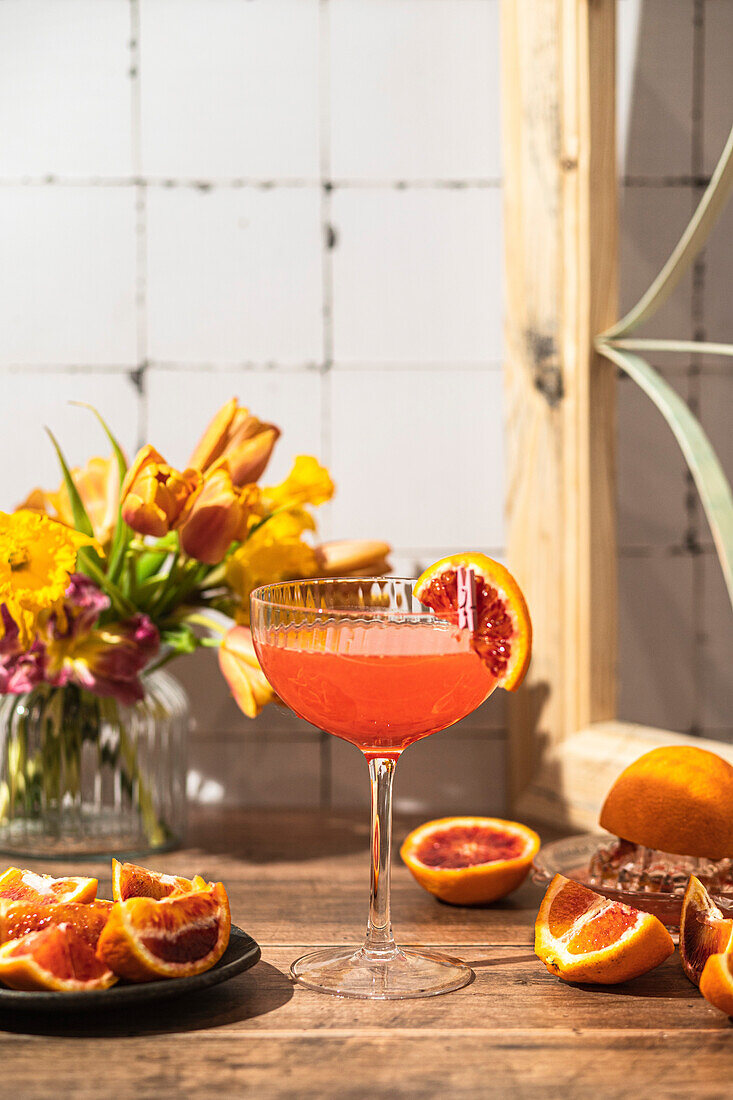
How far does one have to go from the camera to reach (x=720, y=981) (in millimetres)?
736

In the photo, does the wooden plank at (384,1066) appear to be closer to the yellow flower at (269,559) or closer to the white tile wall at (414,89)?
the yellow flower at (269,559)

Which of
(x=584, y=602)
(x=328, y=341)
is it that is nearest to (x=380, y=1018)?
(x=584, y=602)

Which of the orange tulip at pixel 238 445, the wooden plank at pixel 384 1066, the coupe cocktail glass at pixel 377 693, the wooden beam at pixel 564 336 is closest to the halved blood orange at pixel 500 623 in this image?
the coupe cocktail glass at pixel 377 693

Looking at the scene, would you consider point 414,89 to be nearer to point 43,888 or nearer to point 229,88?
point 229,88

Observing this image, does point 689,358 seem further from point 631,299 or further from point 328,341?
point 328,341

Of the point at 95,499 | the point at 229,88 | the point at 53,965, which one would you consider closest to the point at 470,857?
the point at 53,965

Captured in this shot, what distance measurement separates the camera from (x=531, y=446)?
1349 millimetres

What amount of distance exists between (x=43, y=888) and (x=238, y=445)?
496 millimetres

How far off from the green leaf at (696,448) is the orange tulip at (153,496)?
54 centimetres

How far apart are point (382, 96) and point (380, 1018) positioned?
1.12 m

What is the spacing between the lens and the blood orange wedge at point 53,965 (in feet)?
2.37

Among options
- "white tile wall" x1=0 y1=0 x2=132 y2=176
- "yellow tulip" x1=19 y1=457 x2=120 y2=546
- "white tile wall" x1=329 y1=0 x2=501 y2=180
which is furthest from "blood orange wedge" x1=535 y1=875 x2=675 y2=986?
"white tile wall" x1=0 y1=0 x2=132 y2=176

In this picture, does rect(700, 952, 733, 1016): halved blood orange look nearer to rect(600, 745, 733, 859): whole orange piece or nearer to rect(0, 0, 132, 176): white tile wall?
rect(600, 745, 733, 859): whole orange piece

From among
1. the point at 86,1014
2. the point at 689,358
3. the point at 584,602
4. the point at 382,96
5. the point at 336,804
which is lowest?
the point at 336,804
